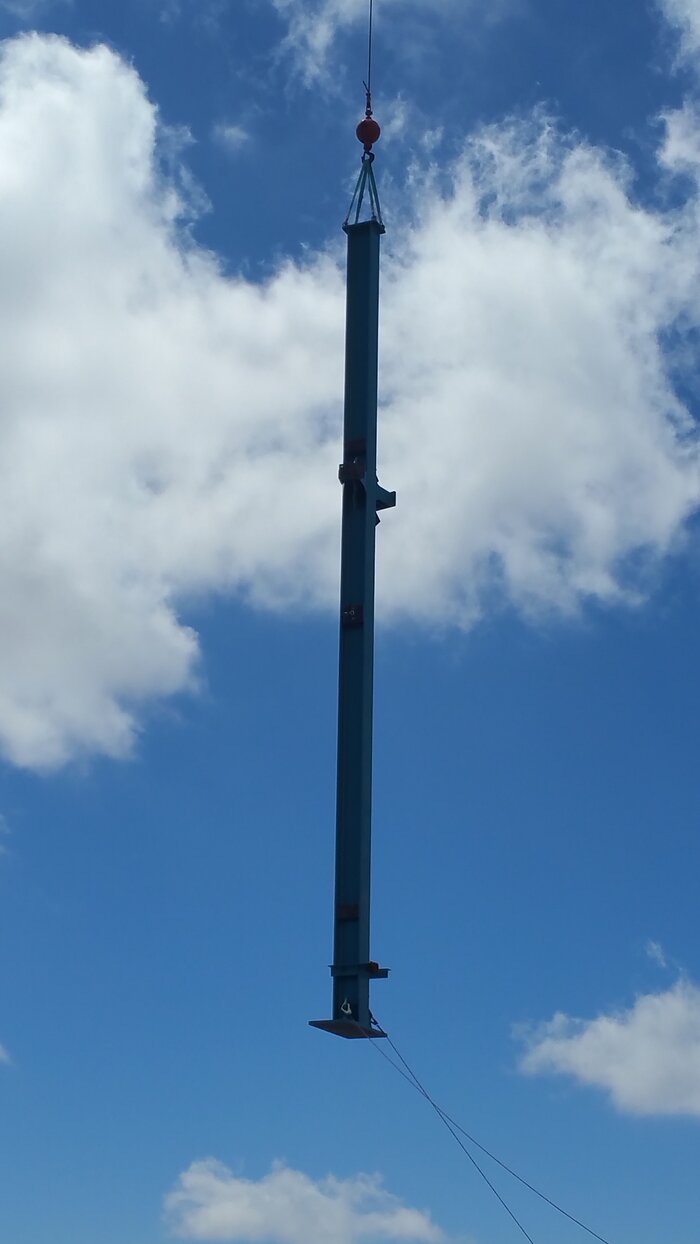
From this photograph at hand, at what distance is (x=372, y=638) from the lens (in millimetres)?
41438

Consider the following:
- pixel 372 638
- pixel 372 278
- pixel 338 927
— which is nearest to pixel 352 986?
pixel 338 927

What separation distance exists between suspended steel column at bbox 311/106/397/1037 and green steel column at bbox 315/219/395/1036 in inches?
0.9

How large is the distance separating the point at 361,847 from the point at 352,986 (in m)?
3.16

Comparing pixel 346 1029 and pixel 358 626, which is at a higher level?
pixel 358 626

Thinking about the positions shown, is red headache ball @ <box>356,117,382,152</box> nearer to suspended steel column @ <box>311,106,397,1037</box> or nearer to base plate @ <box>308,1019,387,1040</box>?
suspended steel column @ <box>311,106,397,1037</box>

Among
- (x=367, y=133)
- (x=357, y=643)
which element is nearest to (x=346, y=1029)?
(x=357, y=643)

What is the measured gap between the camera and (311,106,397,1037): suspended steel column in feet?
128

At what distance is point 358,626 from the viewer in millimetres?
41312

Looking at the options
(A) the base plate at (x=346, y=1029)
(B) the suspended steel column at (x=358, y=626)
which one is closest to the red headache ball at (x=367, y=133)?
(B) the suspended steel column at (x=358, y=626)

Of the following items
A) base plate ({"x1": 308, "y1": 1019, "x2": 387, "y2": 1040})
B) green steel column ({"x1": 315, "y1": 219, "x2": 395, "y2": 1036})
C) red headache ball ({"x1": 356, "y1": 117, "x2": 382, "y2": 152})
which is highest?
red headache ball ({"x1": 356, "y1": 117, "x2": 382, "y2": 152})

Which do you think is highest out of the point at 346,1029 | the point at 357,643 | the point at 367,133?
the point at 367,133

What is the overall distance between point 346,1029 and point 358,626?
9.55 meters

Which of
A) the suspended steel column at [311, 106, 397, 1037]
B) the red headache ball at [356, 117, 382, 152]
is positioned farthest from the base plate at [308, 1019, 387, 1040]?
the red headache ball at [356, 117, 382, 152]

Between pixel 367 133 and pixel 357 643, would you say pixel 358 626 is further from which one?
pixel 367 133
